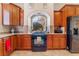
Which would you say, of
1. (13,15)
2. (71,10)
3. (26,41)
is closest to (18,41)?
(26,41)

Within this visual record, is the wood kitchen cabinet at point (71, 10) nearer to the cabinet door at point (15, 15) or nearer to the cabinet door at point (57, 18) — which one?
the cabinet door at point (57, 18)

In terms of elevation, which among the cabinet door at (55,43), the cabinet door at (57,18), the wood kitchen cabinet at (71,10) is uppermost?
the wood kitchen cabinet at (71,10)

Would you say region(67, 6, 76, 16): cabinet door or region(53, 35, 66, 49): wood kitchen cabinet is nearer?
region(53, 35, 66, 49): wood kitchen cabinet

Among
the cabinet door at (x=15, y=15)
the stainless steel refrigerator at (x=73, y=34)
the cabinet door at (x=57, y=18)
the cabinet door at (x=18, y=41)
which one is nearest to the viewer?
the stainless steel refrigerator at (x=73, y=34)

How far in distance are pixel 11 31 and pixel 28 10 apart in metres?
1.14

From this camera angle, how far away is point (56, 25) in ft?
20.8

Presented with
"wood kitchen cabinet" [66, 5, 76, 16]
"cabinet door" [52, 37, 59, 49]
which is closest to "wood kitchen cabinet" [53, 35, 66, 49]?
"cabinet door" [52, 37, 59, 49]

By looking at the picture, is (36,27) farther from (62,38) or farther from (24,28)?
(62,38)

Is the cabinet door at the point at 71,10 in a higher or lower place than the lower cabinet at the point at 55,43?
higher

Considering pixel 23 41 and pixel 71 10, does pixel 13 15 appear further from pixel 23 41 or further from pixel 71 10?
pixel 71 10

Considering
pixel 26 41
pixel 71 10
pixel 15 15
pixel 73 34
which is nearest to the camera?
pixel 73 34

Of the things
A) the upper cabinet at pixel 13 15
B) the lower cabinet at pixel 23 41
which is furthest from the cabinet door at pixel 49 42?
the upper cabinet at pixel 13 15

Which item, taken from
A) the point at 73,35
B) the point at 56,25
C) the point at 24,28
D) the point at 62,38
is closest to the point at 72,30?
the point at 73,35

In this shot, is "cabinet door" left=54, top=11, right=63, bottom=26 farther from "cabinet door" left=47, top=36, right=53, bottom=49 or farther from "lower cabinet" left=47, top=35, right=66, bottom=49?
"cabinet door" left=47, top=36, right=53, bottom=49
